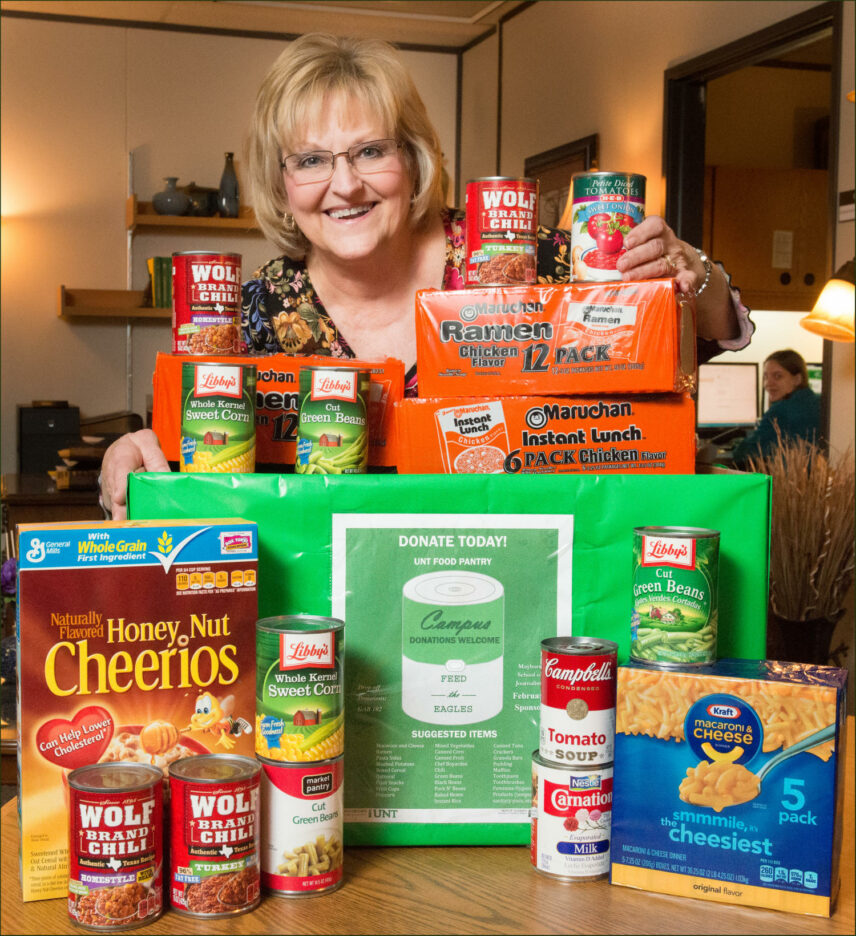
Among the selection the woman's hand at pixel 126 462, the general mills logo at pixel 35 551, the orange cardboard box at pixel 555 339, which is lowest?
the general mills logo at pixel 35 551

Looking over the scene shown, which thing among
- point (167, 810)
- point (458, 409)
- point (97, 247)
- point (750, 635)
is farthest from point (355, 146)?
point (97, 247)

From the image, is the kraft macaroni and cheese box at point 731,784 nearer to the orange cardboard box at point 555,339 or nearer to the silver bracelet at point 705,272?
the orange cardboard box at point 555,339

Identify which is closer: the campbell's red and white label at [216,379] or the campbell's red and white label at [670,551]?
the campbell's red and white label at [670,551]

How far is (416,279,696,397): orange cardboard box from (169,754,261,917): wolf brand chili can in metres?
0.49

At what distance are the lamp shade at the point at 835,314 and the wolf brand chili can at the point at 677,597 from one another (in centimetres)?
205

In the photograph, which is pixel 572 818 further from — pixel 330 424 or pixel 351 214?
pixel 351 214

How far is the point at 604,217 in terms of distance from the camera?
1137mm

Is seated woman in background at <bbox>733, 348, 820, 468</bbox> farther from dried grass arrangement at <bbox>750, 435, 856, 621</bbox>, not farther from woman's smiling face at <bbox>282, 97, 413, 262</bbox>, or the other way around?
woman's smiling face at <bbox>282, 97, 413, 262</bbox>

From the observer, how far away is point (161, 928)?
32.7 inches

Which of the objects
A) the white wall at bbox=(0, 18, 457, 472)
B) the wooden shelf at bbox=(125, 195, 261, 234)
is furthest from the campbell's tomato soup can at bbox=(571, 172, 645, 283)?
the white wall at bbox=(0, 18, 457, 472)

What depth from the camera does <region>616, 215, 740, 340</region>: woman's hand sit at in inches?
44.9

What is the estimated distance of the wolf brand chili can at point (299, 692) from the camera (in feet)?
2.80

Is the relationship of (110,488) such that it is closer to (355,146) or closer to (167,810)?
(167,810)

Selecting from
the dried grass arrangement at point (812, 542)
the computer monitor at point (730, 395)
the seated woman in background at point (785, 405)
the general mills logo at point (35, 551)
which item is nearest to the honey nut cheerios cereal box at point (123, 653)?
the general mills logo at point (35, 551)
